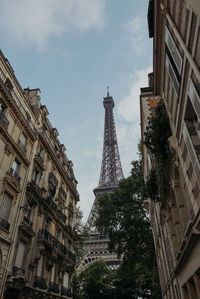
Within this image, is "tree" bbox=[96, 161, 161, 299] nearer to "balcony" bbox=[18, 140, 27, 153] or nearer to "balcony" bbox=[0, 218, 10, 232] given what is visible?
"balcony" bbox=[18, 140, 27, 153]

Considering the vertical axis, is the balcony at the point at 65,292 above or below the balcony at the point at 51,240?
below

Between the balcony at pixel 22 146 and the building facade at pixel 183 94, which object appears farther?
the balcony at pixel 22 146

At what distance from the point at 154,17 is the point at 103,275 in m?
49.3

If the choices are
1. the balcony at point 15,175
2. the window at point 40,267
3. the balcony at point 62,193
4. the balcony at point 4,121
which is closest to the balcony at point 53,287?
the window at point 40,267

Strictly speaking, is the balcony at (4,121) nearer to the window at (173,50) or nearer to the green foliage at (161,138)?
the green foliage at (161,138)

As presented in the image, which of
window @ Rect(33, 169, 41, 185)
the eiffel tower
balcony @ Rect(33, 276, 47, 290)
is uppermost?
the eiffel tower

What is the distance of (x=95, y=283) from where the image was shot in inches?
1710

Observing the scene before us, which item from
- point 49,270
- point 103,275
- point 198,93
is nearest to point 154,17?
point 198,93

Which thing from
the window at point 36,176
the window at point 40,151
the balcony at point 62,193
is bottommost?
the window at point 36,176

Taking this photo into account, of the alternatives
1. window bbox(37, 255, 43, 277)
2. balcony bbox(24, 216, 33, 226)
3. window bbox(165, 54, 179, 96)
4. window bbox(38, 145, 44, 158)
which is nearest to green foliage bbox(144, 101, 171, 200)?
window bbox(165, 54, 179, 96)

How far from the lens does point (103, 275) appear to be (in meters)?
46.6

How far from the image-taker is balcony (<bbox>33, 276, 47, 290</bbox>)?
1789cm

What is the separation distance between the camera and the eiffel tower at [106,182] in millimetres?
64438

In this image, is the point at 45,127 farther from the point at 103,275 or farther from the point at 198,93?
the point at 103,275
